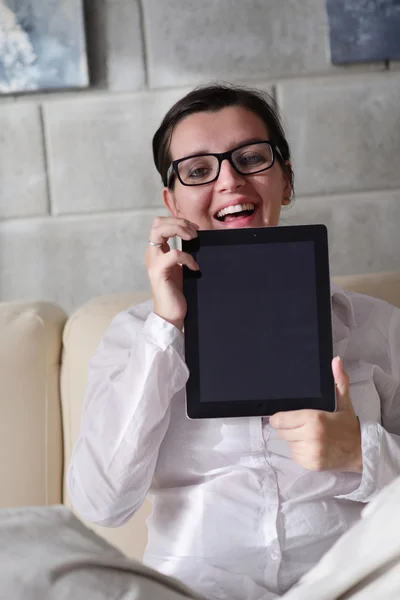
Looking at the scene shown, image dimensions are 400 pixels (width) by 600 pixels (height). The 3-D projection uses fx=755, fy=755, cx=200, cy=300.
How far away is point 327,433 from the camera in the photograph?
1.05 meters

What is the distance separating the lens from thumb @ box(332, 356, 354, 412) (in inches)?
41.5

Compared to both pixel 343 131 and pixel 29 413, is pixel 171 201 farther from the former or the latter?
pixel 343 131

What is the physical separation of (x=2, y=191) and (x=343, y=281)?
826 millimetres

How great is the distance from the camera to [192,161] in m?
1.26

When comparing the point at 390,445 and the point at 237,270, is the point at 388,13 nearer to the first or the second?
the point at 237,270

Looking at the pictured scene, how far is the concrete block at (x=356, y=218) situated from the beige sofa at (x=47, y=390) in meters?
0.27

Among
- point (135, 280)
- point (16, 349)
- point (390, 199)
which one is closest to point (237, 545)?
point (16, 349)

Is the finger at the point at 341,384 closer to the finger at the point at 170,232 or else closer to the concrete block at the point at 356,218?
the finger at the point at 170,232

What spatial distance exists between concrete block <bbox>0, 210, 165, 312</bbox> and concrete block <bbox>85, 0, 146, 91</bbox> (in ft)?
1.02

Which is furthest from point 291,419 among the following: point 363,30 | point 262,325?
point 363,30

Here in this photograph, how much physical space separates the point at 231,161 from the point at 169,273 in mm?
233

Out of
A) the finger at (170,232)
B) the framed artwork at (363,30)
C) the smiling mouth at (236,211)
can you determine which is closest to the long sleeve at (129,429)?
the finger at (170,232)

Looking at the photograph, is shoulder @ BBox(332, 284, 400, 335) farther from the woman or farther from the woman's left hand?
the woman's left hand

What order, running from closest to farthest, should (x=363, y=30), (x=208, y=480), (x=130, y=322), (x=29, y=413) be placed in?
(x=208, y=480) < (x=130, y=322) < (x=29, y=413) < (x=363, y=30)
